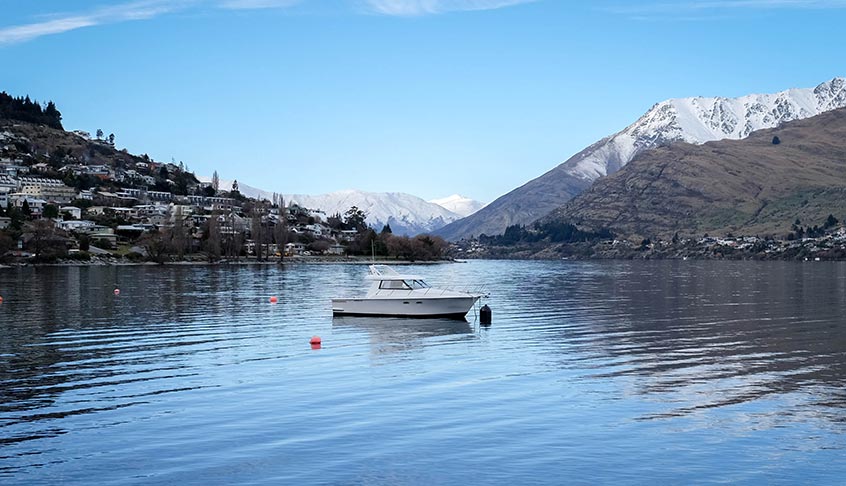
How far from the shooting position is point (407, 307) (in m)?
59.3

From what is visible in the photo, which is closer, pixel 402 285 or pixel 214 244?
pixel 402 285

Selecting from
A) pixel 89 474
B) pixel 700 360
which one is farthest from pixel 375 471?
pixel 700 360

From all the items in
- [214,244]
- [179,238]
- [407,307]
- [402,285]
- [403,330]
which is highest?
[179,238]

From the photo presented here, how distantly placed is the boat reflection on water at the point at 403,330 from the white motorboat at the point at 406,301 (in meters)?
0.44

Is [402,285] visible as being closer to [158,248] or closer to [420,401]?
[420,401]

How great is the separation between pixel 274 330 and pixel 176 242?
144 m

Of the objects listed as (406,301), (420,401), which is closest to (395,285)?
(406,301)

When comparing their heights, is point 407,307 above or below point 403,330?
above

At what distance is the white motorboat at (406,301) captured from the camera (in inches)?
2312

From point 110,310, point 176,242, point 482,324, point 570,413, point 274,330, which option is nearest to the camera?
point 570,413

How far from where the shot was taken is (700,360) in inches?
1519

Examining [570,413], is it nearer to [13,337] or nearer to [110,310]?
[13,337]

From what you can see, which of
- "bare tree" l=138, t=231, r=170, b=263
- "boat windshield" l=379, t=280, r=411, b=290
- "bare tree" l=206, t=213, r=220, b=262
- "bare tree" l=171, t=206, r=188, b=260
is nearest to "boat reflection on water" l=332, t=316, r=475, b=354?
"boat windshield" l=379, t=280, r=411, b=290

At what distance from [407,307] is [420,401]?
30.7m
